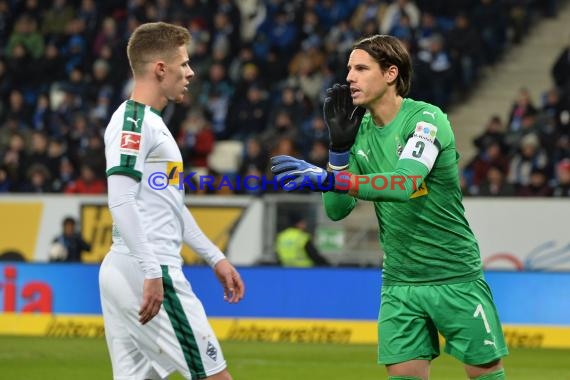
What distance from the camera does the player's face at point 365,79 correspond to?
5.87 metres

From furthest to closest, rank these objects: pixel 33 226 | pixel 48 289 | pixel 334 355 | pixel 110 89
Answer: pixel 110 89 < pixel 33 226 < pixel 48 289 < pixel 334 355

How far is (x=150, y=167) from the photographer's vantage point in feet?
18.7

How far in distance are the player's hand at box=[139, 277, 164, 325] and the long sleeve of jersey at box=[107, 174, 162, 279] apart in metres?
0.03

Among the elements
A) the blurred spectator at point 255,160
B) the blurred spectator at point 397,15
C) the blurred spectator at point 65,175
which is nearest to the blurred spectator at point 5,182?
the blurred spectator at point 65,175

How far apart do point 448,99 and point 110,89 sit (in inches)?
221

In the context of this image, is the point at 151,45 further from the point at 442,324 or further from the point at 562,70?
the point at 562,70

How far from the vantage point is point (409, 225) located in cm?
595

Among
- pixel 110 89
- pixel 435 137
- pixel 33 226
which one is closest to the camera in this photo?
pixel 435 137

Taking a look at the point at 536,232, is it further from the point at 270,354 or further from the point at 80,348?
the point at 80,348

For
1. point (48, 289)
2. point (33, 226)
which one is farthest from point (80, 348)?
point (33, 226)

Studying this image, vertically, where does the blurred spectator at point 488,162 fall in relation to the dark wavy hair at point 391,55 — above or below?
below

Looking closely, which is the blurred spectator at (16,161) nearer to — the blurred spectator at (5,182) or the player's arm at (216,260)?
the blurred spectator at (5,182)

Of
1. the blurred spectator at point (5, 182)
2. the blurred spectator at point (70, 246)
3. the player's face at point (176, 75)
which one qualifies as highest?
the player's face at point (176, 75)

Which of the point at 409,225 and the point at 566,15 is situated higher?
the point at 566,15
